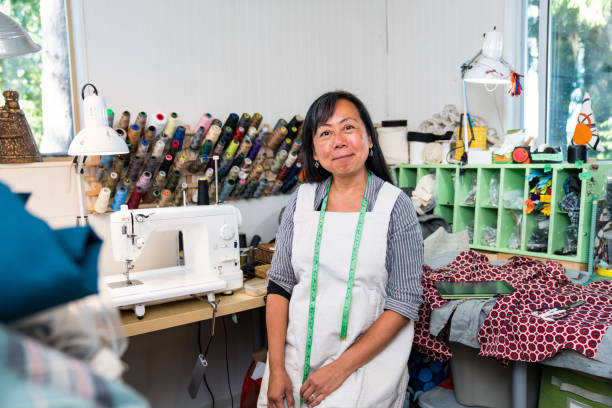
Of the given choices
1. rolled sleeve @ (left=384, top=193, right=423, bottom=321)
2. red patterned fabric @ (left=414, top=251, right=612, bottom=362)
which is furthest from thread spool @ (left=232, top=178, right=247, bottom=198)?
rolled sleeve @ (left=384, top=193, right=423, bottom=321)

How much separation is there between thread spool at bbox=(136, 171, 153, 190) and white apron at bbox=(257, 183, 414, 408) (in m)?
1.06

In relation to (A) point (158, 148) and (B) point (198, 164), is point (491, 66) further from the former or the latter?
(A) point (158, 148)

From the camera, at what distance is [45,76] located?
2.23m

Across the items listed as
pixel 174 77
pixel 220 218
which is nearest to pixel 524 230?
pixel 220 218

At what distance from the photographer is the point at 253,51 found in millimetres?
2771

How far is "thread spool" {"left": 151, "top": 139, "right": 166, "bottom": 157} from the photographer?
2.26 metres

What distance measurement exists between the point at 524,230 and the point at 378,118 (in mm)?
1485

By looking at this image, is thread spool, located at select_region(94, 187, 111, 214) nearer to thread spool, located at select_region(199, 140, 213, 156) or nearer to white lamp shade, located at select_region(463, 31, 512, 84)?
thread spool, located at select_region(199, 140, 213, 156)

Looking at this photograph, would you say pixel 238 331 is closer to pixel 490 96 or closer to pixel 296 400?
pixel 296 400

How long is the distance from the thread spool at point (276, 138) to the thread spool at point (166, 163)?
613mm

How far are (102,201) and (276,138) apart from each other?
100cm

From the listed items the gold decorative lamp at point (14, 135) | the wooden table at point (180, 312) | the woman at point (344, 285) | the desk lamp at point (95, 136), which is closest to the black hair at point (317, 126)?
the woman at point (344, 285)

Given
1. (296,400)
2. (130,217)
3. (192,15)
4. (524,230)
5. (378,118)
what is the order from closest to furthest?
(296,400)
(130,217)
(524,230)
(192,15)
(378,118)

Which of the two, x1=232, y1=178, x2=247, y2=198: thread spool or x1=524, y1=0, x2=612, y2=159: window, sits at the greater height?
x1=524, y1=0, x2=612, y2=159: window
